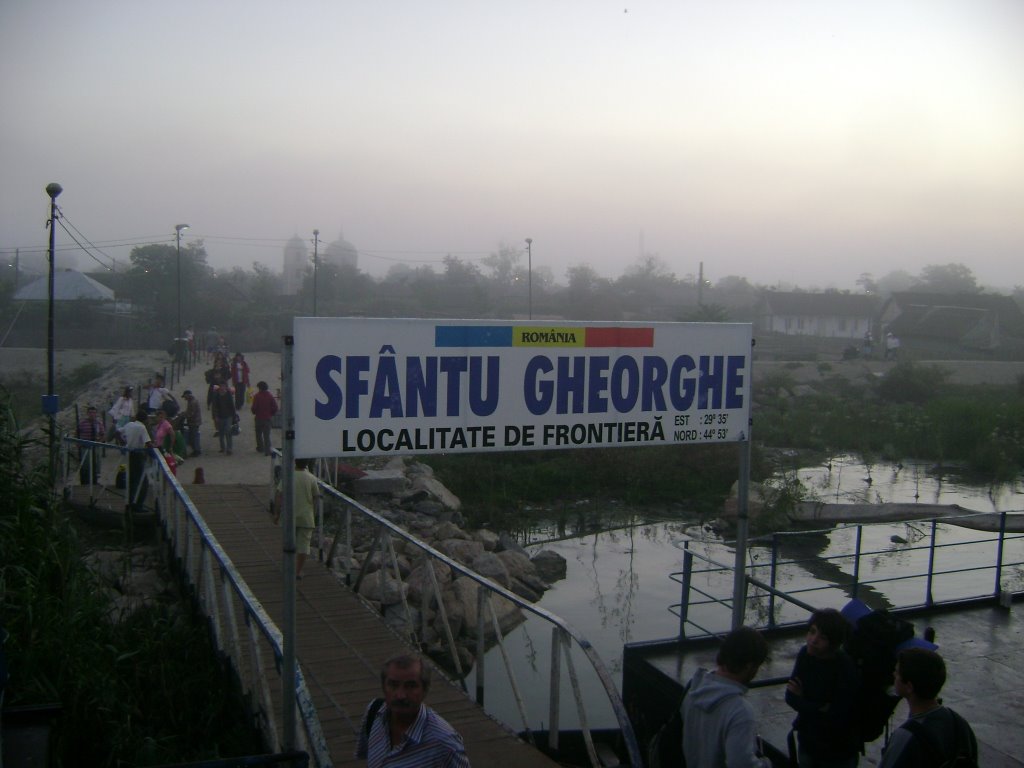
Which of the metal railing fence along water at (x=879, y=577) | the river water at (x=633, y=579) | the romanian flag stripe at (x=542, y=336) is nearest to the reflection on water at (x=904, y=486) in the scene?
the river water at (x=633, y=579)

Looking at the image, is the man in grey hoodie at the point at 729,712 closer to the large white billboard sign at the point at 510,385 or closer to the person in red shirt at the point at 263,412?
the large white billboard sign at the point at 510,385

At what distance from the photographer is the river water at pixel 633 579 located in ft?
33.1

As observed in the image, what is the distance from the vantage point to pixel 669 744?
3.85 metres

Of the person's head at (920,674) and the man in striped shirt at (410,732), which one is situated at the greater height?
the person's head at (920,674)

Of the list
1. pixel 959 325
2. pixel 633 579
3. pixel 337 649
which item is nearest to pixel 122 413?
pixel 633 579

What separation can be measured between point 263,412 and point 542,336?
12.3 metres

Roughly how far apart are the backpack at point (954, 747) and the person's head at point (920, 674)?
0.37ft

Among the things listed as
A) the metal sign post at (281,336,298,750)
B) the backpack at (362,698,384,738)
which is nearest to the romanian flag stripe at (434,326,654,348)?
the metal sign post at (281,336,298,750)

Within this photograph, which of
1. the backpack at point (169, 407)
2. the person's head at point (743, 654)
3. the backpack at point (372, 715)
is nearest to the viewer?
the person's head at point (743, 654)

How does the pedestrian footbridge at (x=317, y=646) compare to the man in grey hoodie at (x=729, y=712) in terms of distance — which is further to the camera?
the pedestrian footbridge at (x=317, y=646)

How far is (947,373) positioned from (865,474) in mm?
19079

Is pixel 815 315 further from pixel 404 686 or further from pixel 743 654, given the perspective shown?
pixel 404 686

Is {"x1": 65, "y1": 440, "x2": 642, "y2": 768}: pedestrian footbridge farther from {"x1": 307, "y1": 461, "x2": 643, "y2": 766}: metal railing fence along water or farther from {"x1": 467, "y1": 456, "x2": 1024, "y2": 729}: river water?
{"x1": 467, "y1": 456, "x2": 1024, "y2": 729}: river water

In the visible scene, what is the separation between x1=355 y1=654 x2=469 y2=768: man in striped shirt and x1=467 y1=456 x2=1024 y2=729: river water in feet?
18.5
